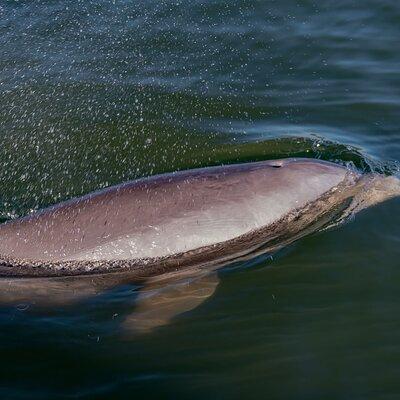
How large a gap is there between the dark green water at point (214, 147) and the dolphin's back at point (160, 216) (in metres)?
0.33

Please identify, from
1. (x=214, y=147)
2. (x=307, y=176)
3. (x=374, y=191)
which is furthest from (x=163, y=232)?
(x=214, y=147)

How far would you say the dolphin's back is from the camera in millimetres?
5133

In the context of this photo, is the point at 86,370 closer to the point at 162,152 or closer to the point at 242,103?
the point at 162,152

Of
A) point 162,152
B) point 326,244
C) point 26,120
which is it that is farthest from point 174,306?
point 26,120

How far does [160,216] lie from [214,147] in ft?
6.18

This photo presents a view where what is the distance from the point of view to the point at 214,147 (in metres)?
6.98

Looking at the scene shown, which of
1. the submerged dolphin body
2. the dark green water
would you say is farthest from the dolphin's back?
the dark green water

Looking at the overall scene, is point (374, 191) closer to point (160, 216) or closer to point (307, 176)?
point (307, 176)

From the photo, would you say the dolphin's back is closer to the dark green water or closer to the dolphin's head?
the dolphin's head

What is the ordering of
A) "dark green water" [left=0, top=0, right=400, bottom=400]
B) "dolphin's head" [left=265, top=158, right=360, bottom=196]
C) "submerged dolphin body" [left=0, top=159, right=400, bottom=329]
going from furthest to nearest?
"dolphin's head" [left=265, top=158, right=360, bottom=196] → "submerged dolphin body" [left=0, top=159, right=400, bottom=329] → "dark green water" [left=0, top=0, right=400, bottom=400]

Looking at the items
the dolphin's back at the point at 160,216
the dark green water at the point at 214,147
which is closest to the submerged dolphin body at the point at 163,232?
the dolphin's back at the point at 160,216

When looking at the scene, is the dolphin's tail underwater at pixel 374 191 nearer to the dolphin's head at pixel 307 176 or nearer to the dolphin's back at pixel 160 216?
the dolphin's head at pixel 307 176

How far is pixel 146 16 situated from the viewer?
10.0 metres

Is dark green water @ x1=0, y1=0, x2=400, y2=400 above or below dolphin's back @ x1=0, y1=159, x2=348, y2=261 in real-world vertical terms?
below
